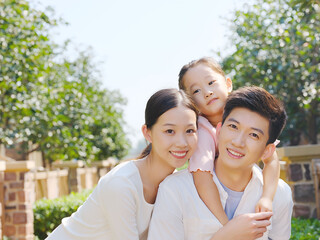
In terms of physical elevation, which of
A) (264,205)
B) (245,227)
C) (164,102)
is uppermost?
(164,102)

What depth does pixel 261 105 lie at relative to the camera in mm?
2654

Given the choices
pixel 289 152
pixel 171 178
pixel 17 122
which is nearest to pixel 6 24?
pixel 17 122

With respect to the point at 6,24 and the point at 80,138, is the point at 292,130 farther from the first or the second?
the point at 6,24

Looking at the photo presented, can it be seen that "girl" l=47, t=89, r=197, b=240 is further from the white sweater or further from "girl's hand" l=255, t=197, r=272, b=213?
"girl's hand" l=255, t=197, r=272, b=213

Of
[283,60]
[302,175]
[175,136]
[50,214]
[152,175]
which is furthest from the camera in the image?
[283,60]

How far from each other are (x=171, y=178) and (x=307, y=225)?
126 inches

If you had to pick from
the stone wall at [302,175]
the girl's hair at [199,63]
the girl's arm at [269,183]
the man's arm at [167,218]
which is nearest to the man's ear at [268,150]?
the girl's arm at [269,183]

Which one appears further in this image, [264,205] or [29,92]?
[29,92]

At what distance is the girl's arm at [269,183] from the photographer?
8.57 ft

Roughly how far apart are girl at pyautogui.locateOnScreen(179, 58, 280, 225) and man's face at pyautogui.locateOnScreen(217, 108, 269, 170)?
0.49 ft

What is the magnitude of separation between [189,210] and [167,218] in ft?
0.48

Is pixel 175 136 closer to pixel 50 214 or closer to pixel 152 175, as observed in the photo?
pixel 152 175

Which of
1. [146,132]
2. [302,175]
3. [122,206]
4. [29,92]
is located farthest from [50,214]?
[122,206]

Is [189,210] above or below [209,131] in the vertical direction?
below
